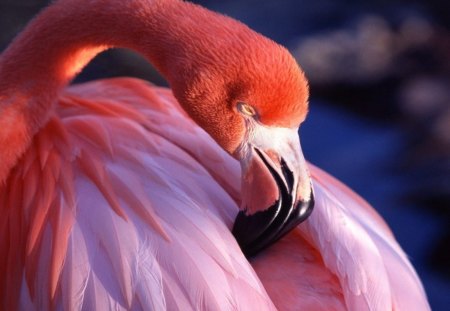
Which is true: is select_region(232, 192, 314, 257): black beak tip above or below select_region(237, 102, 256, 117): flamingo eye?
below

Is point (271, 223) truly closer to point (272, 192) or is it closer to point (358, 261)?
point (272, 192)

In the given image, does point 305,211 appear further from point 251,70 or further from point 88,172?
point 88,172

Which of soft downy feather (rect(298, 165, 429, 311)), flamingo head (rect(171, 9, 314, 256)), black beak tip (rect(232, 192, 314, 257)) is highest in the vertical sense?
flamingo head (rect(171, 9, 314, 256))

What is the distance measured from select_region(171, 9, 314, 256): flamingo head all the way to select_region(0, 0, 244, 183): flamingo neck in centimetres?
4

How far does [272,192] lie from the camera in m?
1.76

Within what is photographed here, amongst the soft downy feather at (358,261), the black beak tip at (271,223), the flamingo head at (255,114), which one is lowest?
the soft downy feather at (358,261)

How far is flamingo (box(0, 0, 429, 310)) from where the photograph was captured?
1.70m

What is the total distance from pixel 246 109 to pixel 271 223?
9.9 inches

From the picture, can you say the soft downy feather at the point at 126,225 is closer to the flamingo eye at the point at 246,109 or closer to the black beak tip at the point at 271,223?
the black beak tip at the point at 271,223

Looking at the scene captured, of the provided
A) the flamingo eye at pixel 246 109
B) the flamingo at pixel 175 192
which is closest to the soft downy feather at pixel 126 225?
the flamingo at pixel 175 192

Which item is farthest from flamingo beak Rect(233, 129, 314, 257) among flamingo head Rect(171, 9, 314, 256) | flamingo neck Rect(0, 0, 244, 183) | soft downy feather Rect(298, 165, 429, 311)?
flamingo neck Rect(0, 0, 244, 183)

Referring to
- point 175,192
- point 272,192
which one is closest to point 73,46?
point 175,192

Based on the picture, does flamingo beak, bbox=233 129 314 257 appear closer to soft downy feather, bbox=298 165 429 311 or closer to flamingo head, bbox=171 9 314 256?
flamingo head, bbox=171 9 314 256

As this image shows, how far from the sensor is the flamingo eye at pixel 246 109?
1.74 meters
